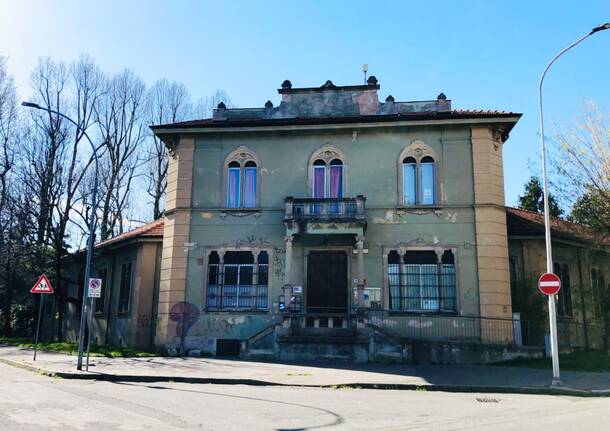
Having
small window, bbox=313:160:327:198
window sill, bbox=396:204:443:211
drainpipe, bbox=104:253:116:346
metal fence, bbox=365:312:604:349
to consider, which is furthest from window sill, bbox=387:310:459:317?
drainpipe, bbox=104:253:116:346

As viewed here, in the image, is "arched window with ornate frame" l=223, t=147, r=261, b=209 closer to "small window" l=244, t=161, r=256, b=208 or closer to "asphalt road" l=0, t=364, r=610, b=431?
"small window" l=244, t=161, r=256, b=208

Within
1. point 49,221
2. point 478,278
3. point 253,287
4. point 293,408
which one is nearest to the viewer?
point 293,408

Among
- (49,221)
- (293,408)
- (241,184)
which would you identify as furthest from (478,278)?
(49,221)

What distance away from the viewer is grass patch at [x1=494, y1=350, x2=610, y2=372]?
16797 mm

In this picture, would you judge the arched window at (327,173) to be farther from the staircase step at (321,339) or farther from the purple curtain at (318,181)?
the staircase step at (321,339)

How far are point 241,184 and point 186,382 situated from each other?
31.3 feet

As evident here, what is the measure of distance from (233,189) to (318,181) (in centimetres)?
342

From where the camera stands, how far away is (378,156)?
69.2 feet

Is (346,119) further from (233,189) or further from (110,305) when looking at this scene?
(110,305)

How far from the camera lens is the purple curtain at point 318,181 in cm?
2122

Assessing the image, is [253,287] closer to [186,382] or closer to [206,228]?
[206,228]

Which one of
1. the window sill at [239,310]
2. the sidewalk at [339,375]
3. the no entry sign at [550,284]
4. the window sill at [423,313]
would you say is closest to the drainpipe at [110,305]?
the sidewalk at [339,375]

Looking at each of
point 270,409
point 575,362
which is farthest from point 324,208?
point 270,409

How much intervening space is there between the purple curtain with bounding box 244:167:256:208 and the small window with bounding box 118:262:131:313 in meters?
7.18
